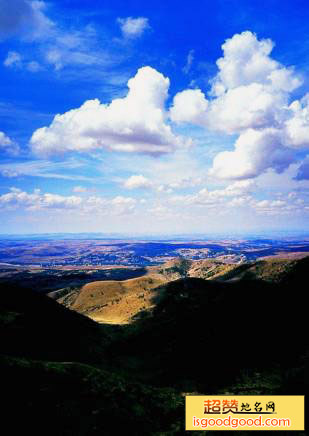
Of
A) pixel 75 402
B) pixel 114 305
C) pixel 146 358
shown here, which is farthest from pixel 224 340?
pixel 114 305

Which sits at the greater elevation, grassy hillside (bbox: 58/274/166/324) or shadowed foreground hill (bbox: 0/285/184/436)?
shadowed foreground hill (bbox: 0/285/184/436)

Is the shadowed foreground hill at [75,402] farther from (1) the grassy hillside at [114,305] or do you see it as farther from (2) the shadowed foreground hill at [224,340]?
(1) the grassy hillside at [114,305]

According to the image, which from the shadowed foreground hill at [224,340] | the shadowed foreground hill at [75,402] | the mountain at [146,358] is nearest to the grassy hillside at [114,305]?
the mountain at [146,358]

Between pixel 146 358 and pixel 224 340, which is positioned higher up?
pixel 224 340

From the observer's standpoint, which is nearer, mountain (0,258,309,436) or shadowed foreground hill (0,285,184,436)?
shadowed foreground hill (0,285,184,436)

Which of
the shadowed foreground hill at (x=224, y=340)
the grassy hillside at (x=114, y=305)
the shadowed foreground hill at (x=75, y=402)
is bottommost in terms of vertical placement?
the grassy hillside at (x=114, y=305)

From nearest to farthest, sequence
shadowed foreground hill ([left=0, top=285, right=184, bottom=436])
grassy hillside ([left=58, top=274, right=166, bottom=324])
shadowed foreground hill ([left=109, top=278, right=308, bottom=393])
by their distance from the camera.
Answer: shadowed foreground hill ([left=0, top=285, right=184, bottom=436]), shadowed foreground hill ([left=109, top=278, right=308, bottom=393]), grassy hillside ([left=58, top=274, right=166, bottom=324])

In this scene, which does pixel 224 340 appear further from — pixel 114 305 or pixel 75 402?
pixel 114 305

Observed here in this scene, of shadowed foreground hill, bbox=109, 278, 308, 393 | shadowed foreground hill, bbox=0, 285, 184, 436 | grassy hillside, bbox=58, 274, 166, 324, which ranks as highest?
shadowed foreground hill, bbox=0, 285, 184, 436

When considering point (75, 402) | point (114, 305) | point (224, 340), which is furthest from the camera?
point (114, 305)

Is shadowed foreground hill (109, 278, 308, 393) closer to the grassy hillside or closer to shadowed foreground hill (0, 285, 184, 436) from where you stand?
shadowed foreground hill (0, 285, 184, 436)

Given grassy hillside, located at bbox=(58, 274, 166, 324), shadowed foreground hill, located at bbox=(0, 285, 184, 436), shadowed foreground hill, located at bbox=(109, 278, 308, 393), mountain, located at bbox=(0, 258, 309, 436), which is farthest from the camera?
grassy hillside, located at bbox=(58, 274, 166, 324)

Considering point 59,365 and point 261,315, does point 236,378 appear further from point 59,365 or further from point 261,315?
point 59,365

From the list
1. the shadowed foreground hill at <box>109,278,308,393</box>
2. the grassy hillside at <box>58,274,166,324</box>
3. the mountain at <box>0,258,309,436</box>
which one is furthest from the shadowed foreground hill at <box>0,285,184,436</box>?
the grassy hillside at <box>58,274,166,324</box>
